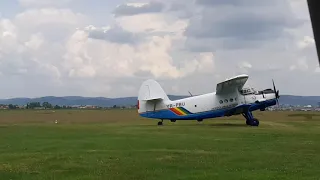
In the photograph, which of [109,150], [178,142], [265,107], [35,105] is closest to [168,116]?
[265,107]

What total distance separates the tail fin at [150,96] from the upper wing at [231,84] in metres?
5.70

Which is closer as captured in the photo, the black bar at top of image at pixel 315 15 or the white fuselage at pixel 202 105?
the black bar at top of image at pixel 315 15

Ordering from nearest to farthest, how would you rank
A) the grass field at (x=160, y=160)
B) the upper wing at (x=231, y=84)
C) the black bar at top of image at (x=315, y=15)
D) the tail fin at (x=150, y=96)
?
the black bar at top of image at (x=315, y=15), the grass field at (x=160, y=160), the upper wing at (x=231, y=84), the tail fin at (x=150, y=96)

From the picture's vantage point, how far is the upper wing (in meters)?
37.1

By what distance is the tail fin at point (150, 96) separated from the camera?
136ft

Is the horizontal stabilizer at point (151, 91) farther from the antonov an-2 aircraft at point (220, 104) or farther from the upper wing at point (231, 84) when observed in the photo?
the upper wing at point (231, 84)

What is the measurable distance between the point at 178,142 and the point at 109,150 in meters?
4.72

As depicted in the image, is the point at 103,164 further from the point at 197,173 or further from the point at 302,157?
the point at 302,157

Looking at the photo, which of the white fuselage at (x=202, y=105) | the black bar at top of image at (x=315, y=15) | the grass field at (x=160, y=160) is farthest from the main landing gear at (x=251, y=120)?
the black bar at top of image at (x=315, y=15)

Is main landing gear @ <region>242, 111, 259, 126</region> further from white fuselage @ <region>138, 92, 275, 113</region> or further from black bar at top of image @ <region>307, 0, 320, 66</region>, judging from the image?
black bar at top of image @ <region>307, 0, 320, 66</region>

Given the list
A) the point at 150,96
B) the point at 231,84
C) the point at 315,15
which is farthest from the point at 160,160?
the point at 150,96

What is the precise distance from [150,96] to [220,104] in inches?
271

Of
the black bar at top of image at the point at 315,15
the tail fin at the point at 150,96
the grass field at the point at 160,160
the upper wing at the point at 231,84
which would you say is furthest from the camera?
the tail fin at the point at 150,96

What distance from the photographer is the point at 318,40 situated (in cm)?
143
